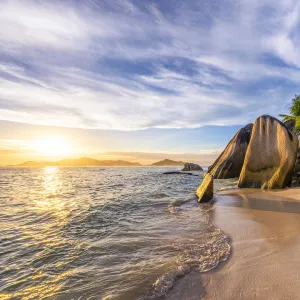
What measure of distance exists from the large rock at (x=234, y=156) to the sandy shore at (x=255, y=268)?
16.7 metres

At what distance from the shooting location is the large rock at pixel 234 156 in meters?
23.0

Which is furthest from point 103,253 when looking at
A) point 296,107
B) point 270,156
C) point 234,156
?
point 296,107

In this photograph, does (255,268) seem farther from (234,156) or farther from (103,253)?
(234,156)

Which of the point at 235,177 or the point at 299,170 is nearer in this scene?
the point at 299,170

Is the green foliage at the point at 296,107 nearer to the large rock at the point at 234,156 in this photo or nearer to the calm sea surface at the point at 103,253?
the large rock at the point at 234,156

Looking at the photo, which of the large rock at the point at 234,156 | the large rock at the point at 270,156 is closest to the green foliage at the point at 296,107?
the large rock at the point at 234,156

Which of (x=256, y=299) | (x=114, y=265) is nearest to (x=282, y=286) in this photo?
(x=256, y=299)

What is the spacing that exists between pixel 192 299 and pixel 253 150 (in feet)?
44.0

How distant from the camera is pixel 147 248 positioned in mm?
5379

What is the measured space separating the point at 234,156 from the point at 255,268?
20.7 metres

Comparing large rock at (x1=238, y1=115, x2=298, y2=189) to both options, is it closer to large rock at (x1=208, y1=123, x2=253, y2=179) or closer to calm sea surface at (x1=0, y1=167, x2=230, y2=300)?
calm sea surface at (x1=0, y1=167, x2=230, y2=300)

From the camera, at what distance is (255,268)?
378 centimetres

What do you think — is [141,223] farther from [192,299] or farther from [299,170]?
[299,170]

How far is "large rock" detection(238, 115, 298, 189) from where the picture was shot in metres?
13.0
